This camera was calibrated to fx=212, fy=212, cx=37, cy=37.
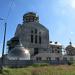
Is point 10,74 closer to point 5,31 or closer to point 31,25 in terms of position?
point 5,31

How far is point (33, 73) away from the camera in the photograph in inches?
1053

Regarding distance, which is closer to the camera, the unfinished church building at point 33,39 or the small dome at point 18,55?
the small dome at point 18,55

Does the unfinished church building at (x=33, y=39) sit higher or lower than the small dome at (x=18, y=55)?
higher

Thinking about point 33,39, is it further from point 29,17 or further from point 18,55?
point 18,55

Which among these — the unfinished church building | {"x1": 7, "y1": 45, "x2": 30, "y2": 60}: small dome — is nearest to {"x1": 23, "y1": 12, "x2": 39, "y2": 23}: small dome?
the unfinished church building

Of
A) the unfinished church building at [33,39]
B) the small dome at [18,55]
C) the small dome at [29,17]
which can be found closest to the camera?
the small dome at [18,55]

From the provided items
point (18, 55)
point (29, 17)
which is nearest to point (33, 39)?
point (29, 17)

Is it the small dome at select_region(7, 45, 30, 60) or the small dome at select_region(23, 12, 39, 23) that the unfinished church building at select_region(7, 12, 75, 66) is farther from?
the small dome at select_region(7, 45, 30, 60)

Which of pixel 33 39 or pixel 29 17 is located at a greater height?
pixel 29 17

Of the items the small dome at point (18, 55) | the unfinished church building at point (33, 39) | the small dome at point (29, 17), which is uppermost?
the small dome at point (29, 17)

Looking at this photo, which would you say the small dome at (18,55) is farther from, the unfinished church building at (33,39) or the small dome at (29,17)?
the small dome at (29,17)

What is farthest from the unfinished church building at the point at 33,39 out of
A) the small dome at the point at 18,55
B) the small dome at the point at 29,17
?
the small dome at the point at 18,55

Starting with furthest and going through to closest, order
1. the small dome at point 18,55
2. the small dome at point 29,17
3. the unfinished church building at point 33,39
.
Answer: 1. the small dome at point 29,17
2. the unfinished church building at point 33,39
3. the small dome at point 18,55

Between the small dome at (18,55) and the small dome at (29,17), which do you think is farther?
A: the small dome at (29,17)
